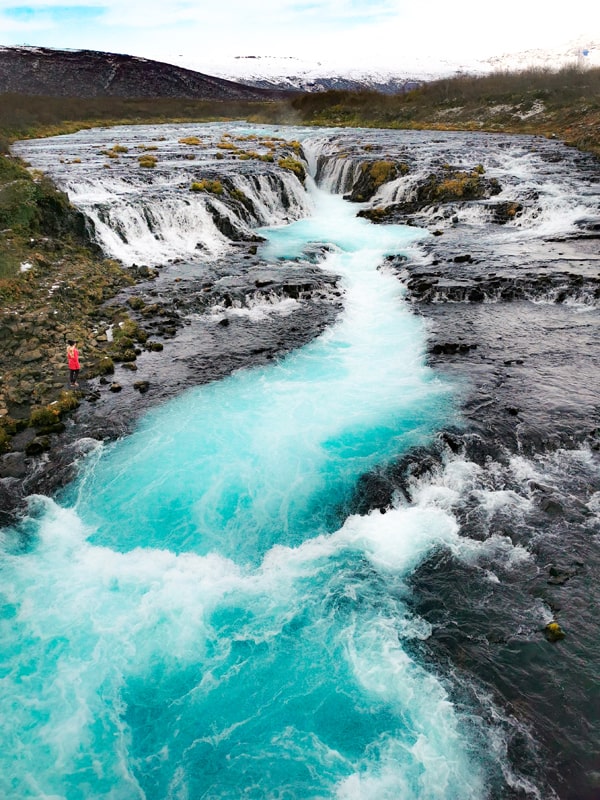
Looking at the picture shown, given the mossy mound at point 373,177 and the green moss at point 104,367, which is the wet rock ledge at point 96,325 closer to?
the green moss at point 104,367

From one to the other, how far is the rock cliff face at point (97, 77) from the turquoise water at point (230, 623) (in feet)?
636

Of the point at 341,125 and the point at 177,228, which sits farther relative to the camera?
the point at 341,125

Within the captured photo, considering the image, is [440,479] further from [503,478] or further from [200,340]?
[200,340]

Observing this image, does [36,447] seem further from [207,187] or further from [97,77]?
[97,77]

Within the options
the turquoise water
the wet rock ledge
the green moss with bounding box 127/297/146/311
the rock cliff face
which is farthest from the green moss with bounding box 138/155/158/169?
the rock cliff face

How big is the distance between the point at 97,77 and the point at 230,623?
717 ft

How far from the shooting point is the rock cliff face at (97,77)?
6757 inches

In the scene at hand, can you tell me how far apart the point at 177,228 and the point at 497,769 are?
3096 centimetres

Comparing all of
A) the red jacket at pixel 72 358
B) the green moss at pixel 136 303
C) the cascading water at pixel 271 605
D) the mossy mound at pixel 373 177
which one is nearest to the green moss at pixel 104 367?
the red jacket at pixel 72 358

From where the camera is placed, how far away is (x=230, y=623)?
34.2 ft

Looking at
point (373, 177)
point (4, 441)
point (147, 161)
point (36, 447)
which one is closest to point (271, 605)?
point (36, 447)

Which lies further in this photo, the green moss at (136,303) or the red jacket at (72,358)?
the green moss at (136,303)

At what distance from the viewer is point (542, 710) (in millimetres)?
8578

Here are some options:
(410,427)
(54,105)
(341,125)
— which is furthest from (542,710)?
(54,105)
